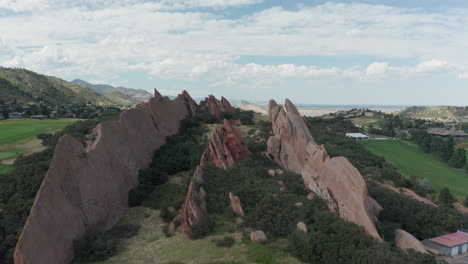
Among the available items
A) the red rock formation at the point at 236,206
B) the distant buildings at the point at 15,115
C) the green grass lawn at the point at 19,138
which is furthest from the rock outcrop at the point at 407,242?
the distant buildings at the point at 15,115

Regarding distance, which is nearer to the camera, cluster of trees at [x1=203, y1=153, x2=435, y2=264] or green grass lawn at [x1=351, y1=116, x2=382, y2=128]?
cluster of trees at [x1=203, y1=153, x2=435, y2=264]

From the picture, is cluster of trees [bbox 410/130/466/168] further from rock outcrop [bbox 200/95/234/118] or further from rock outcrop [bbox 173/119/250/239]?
rock outcrop [bbox 173/119/250/239]

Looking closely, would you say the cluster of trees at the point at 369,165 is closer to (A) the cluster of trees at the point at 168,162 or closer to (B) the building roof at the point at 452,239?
(B) the building roof at the point at 452,239

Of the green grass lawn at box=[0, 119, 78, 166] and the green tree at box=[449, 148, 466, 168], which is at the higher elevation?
the green grass lawn at box=[0, 119, 78, 166]

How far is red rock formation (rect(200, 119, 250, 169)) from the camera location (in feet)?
112

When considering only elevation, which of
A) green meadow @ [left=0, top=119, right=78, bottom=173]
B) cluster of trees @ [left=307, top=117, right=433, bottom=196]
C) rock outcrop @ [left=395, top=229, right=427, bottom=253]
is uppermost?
green meadow @ [left=0, top=119, right=78, bottom=173]

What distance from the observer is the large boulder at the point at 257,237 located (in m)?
22.9

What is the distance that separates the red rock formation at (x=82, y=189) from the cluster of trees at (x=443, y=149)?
185 feet

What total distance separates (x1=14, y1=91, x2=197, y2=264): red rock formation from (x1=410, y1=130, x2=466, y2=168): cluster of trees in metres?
56.4

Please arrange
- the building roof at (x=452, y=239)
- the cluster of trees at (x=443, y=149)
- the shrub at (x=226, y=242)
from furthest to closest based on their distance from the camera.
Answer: the cluster of trees at (x=443, y=149)
the building roof at (x=452, y=239)
the shrub at (x=226, y=242)

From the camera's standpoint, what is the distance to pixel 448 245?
2391 cm

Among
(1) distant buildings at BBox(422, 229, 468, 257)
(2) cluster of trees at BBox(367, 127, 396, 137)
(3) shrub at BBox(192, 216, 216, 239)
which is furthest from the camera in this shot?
(2) cluster of trees at BBox(367, 127, 396, 137)

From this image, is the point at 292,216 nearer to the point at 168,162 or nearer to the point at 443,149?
→ the point at 168,162

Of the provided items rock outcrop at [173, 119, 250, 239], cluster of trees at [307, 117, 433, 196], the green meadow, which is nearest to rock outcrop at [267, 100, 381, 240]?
rock outcrop at [173, 119, 250, 239]
